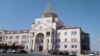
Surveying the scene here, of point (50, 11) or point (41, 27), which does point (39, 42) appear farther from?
point (50, 11)

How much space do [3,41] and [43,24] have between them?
2456 cm

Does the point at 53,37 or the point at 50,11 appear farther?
the point at 50,11

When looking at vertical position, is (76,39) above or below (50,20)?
below

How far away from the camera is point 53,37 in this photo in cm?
7375

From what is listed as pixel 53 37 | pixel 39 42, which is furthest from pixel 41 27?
pixel 53 37

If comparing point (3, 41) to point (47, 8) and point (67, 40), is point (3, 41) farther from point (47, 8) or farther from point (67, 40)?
point (67, 40)

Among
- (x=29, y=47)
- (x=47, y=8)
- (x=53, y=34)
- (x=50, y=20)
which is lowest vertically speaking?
(x=29, y=47)

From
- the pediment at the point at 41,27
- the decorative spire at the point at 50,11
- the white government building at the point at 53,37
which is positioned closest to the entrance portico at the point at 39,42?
the white government building at the point at 53,37

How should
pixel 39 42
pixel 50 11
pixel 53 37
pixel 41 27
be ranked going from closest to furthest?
pixel 53 37
pixel 41 27
pixel 39 42
pixel 50 11

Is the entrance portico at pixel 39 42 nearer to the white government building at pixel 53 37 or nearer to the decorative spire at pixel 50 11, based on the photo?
the white government building at pixel 53 37

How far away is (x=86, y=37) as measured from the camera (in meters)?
74.3

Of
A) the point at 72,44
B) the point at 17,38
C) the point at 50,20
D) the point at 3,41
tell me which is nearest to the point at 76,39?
the point at 72,44

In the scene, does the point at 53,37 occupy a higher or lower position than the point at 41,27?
lower

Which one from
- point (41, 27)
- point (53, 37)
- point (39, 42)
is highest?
point (41, 27)
